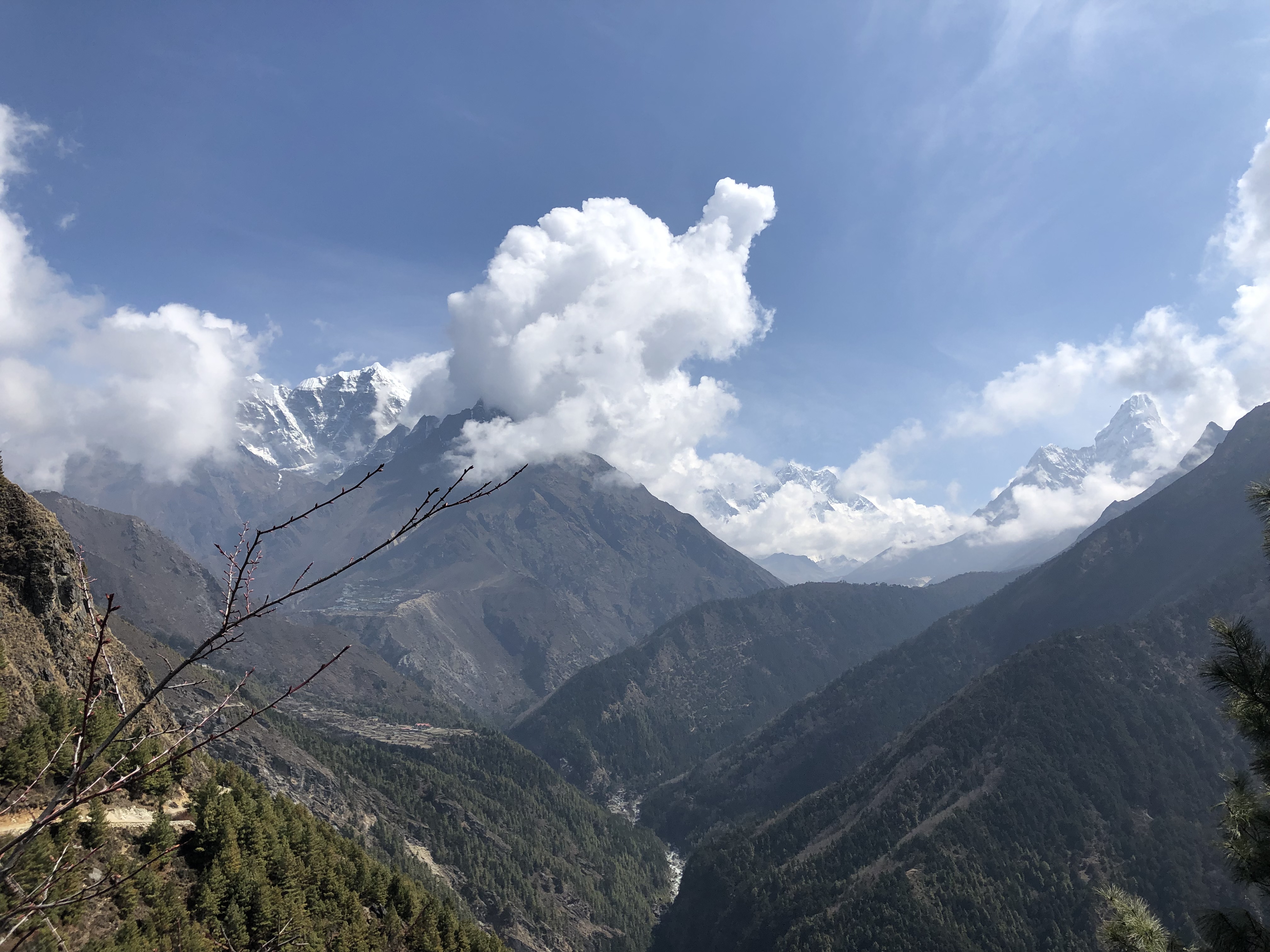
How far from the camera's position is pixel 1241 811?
57.2 feet

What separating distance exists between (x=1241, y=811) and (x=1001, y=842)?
177575 mm

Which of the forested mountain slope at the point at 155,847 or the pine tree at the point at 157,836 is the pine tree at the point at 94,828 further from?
the pine tree at the point at 157,836

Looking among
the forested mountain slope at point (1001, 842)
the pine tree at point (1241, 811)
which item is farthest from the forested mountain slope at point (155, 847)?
the forested mountain slope at point (1001, 842)

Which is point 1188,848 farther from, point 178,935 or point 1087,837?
point 178,935

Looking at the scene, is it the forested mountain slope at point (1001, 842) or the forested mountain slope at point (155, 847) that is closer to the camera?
the forested mountain slope at point (155, 847)

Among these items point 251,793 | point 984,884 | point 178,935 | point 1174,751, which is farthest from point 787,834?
point 178,935

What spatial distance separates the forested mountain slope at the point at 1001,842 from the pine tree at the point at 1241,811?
144 metres

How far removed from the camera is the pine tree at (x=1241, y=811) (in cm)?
1605

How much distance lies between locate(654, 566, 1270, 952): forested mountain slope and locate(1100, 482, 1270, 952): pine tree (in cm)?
14415

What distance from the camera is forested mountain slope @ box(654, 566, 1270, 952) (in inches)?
5438

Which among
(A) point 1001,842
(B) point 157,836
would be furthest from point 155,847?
(A) point 1001,842

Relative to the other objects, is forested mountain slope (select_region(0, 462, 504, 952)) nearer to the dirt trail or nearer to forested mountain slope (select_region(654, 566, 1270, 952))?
the dirt trail

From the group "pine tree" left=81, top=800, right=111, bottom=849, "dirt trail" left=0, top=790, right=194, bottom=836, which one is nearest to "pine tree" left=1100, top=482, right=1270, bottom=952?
"dirt trail" left=0, top=790, right=194, bottom=836

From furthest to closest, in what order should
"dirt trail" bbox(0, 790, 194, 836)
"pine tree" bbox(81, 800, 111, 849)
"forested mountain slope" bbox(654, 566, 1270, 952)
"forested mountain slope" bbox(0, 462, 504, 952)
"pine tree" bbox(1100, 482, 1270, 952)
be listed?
"forested mountain slope" bbox(654, 566, 1270, 952), "pine tree" bbox(81, 800, 111, 849), "dirt trail" bbox(0, 790, 194, 836), "forested mountain slope" bbox(0, 462, 504, 952), "pine tree" bbox(1100, 482, 1270, 952)
